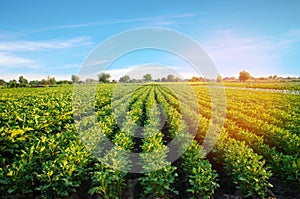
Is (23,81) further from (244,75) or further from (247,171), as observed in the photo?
(244,75)

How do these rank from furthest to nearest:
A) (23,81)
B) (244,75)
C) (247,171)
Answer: (244,75) < (23,81) < (247,171)

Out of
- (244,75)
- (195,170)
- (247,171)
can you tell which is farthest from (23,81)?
(244,75)

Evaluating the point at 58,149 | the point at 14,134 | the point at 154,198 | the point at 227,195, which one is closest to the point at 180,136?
the point at 227,195

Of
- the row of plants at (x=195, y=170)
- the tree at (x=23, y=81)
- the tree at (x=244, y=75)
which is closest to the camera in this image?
the row of plants at (x=195, y=170)

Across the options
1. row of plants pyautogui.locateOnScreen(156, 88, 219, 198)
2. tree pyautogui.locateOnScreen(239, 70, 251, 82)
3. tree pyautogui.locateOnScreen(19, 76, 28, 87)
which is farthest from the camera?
tree pyautogui.locateOnScreen(239, 70, 251, 82)

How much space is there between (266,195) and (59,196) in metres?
3.72

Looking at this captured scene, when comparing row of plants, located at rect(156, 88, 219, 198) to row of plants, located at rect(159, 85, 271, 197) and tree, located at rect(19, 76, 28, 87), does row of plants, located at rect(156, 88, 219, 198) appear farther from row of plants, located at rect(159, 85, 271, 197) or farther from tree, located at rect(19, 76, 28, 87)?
tree, located at rect(19, 76, 28, 87)

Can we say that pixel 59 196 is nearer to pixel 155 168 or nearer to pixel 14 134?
pixel 155 168

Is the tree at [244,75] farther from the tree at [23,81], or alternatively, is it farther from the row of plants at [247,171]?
the row of plants at [247,171]

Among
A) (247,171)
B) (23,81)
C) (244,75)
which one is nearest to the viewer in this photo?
(247,171)

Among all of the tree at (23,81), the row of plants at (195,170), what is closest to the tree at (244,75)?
the tree at (23,81)

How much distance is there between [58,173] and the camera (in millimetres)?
4332

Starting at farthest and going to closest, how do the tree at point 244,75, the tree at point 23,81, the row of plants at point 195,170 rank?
the tree at point 244,75
the tree at point 23,81
the row of plants at point 195,170

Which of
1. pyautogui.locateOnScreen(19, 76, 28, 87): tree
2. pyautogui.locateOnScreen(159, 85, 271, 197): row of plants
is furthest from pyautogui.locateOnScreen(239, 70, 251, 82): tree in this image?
pyautogui.locateOnScreen(159, 85, 271, 197): row of plants
